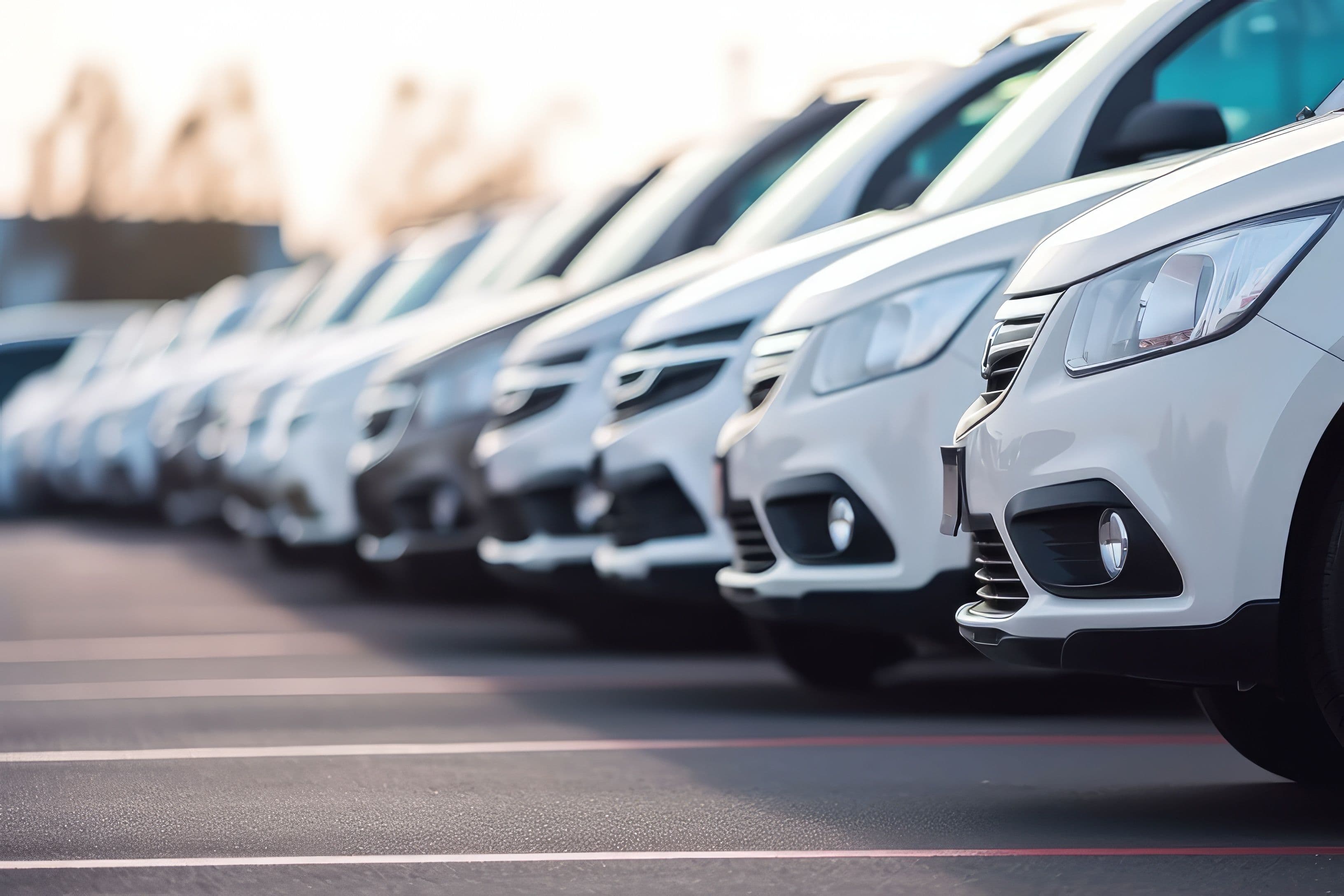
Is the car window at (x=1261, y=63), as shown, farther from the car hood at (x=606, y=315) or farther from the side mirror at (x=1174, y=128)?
the car hood at (x=606, y=315)

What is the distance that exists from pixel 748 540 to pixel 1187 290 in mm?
2418

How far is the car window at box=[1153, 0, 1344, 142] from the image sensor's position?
21.6 feet

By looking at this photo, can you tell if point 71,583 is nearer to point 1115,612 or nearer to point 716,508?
point 716,508

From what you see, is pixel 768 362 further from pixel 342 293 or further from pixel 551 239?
pixel 342 293

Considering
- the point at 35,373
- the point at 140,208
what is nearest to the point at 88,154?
the point at 140,208

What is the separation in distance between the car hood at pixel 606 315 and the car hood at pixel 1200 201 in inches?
140

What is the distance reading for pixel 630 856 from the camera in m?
4.48

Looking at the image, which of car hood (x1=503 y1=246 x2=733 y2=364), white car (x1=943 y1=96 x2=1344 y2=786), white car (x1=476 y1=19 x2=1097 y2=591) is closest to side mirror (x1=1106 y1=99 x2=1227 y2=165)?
white car (x1=943 y1=96 x2=1344 y2=786)

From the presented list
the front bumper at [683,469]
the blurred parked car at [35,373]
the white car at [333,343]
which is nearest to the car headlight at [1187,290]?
the front bumper at [683,469]

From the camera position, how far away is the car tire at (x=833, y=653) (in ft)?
24.1

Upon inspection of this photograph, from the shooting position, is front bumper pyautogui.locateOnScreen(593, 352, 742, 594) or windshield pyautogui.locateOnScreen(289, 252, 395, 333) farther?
windshield pyautogui.locateOnScreen(289, 252, 395, 333)

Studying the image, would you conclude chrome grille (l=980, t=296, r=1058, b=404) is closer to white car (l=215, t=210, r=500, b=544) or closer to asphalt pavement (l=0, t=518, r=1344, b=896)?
asphalt pavement (l=0, t=518, r=1344, b=896)

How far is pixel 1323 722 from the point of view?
5.01 metres

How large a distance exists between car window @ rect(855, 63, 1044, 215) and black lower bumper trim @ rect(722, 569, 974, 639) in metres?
2.16
